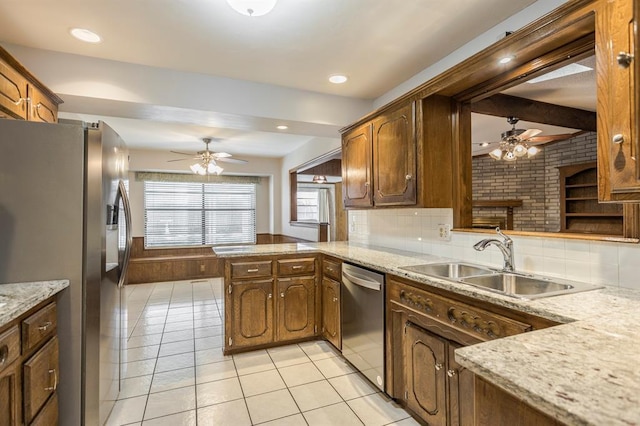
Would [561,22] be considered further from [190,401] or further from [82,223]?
[190,401]

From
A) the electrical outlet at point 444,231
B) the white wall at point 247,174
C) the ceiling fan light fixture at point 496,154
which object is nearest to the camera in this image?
the electrical outlet at point 444,231

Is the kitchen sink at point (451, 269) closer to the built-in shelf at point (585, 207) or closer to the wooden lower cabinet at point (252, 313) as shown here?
the built-in shelf at point (585, 207)

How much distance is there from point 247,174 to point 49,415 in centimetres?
550

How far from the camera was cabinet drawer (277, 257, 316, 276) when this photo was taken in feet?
9.43

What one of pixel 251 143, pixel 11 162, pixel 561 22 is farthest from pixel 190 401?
pixel 251 143

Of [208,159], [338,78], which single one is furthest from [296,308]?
[208,159]

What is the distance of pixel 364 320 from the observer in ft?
7.57

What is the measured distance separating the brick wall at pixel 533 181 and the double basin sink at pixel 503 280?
1.60 feet

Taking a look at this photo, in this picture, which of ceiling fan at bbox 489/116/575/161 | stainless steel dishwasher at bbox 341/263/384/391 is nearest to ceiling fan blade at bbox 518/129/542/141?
ceiling fan at bbox 489/116/575/161

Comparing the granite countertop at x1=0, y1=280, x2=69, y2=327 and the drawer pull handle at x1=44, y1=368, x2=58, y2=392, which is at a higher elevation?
the granite countertop at x1=0, y1=280, x2=69, y2=327

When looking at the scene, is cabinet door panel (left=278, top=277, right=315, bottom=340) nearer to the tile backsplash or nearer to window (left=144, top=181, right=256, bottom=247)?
the tile backsplash

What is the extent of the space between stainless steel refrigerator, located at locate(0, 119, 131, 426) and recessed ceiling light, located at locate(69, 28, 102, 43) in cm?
83

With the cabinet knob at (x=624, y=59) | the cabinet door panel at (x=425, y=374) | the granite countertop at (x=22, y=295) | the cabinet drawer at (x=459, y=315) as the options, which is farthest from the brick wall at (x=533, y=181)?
the granite countertop at (x=22, y=295)

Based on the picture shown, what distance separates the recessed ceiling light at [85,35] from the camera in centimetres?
209
